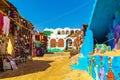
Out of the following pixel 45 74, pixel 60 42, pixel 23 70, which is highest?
pixel 60 42

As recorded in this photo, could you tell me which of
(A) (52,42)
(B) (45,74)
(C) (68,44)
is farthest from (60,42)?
(B) (45,74)

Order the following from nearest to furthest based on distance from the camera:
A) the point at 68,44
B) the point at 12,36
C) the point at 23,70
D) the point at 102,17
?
the point at 102,17
the point at 23,70
the point at 12,36
the point at 68,44

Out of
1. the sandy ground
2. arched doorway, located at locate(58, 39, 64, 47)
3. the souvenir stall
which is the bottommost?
the sandy ground

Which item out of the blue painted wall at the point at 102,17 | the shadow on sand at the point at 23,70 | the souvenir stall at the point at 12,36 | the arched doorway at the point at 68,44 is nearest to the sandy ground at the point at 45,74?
the shadow on sand at the point at 23,70

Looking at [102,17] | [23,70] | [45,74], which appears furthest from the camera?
[23,70]

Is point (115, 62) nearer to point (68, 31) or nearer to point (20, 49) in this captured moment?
point (20, 49)

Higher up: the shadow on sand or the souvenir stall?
the souvenir stall

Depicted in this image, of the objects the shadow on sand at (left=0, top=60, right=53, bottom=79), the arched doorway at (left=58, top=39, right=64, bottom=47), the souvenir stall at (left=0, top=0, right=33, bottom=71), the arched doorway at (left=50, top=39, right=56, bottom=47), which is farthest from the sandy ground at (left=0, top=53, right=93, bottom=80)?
the arched doorway at (left=58, top=39, right=64, bottom=47)

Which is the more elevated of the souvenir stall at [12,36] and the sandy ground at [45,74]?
the souvenir stall at [12,36]

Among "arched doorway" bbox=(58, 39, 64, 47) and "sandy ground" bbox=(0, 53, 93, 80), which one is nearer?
"sandy ground" bbox=(0, 53, 93, 80)

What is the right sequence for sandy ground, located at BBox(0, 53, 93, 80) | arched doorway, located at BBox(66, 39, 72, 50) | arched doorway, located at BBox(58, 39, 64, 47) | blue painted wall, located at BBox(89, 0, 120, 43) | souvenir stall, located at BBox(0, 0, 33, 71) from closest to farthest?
sandy ground, located at BBox(0, 53, 93, 80), blue painted wall, located at BBox(89, 0, 120, 43), souvenir stall, located at BBox(0, 0, 33, 71), arched doorway, located at BBox(66, 39, 72, 50), arched doorway, located at BBox(58, 39, 64, 47)

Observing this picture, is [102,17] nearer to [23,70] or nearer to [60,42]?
[23,70]

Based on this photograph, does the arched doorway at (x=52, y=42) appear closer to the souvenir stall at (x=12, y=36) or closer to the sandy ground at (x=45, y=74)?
the souvenir stall at (x=12, y=36)

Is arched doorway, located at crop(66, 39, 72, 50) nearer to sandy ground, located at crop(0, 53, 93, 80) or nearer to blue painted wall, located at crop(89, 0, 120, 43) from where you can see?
sandy ground, located at crop(0, 53, 93, 80)
